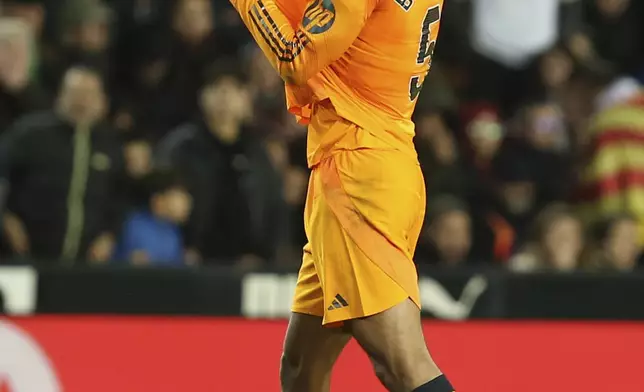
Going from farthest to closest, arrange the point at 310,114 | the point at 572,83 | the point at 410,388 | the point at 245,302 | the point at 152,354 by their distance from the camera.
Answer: the point at 572,83 < the point at 245,302 < the point at 152,354 < the point at 310,114 < the point at 410,388

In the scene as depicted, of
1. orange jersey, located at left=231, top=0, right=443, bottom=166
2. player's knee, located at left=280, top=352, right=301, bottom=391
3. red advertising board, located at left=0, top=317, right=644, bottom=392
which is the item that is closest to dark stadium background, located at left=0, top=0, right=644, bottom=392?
red advertising board, located at left=0, top=317, right=644, bottom=392

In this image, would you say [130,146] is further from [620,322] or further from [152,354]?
[620,322]

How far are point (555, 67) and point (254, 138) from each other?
8.62 ft

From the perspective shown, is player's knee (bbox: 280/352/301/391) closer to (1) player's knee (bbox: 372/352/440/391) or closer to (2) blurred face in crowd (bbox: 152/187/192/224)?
(1) player's knee (bbox: 372/352/440/391)

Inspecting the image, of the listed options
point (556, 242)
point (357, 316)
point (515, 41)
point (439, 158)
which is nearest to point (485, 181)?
point (439, 158)

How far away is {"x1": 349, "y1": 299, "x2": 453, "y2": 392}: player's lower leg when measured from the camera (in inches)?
150

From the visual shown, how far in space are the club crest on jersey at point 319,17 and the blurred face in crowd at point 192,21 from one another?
463cm

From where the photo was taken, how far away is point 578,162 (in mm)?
8750

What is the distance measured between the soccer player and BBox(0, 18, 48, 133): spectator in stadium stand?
366 cm

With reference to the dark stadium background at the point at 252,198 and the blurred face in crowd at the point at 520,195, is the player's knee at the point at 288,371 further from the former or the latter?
the blurred face in crowd at the point at 520,195

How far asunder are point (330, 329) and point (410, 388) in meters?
0.43

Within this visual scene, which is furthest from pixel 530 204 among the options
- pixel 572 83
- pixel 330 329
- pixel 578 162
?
pixel 330 329

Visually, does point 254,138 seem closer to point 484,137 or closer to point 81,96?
point 81,96

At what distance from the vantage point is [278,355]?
5.90 metres
